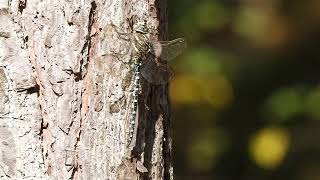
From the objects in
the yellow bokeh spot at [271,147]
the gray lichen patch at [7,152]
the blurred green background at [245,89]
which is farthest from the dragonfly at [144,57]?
the yellow bokeh spot at [271,147]

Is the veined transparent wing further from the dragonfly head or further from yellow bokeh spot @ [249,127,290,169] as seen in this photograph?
yellow bokeh spot @ [249,127,290,169]

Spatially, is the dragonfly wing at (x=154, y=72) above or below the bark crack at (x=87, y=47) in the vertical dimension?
below

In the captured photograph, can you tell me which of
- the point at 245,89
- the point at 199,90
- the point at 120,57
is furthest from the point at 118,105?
the point at 245,89

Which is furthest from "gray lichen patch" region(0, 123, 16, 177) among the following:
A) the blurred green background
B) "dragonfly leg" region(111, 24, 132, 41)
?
the blurred green background

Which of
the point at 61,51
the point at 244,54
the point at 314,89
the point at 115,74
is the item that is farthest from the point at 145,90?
the point at 244,54

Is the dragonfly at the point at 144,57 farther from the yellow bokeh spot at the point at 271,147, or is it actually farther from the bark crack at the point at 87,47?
the yellow bokeh spot at the point at 271,147

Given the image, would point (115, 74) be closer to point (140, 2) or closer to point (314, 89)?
point (140, 2)
